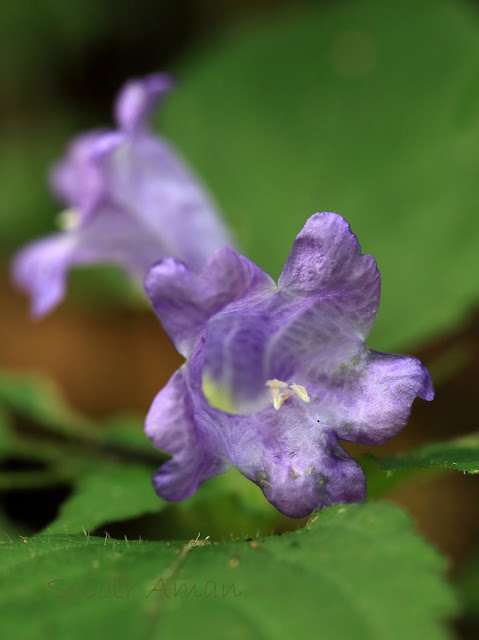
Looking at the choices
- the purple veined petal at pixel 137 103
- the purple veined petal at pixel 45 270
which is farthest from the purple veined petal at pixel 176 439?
the purple veined petal at pixel 137 103

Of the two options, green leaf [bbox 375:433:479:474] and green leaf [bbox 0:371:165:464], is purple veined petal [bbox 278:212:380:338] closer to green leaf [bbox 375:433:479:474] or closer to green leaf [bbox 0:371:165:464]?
green leaf [bbox 375:433:479:474]

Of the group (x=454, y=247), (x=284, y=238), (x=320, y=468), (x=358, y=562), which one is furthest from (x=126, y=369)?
(x=358, y=562)

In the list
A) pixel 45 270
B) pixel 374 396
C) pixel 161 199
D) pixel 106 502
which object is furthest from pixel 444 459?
pixel 45 270

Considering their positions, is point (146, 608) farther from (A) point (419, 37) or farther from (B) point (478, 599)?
(A) point (419, 37)

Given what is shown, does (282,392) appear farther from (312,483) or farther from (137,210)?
(137,210)

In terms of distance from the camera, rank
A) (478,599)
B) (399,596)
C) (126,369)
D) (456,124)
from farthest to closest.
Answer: (126,369) < (456,124) < (478,599) < (399,596)

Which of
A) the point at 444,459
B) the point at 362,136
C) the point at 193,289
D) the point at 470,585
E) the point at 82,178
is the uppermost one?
the point at 82,178

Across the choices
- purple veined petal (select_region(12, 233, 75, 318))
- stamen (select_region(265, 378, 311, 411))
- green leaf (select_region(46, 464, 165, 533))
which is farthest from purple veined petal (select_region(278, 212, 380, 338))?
purple veined petal (select_region(12, 233, 75, 318))
